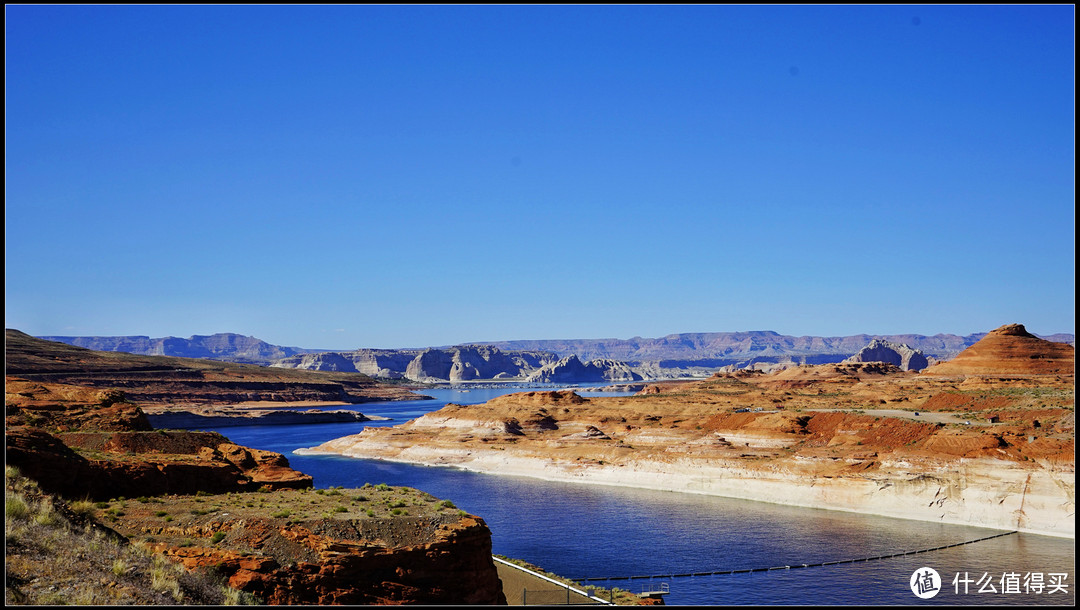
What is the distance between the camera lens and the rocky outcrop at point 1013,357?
101500 mm

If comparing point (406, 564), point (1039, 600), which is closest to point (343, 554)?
point (406, 564)

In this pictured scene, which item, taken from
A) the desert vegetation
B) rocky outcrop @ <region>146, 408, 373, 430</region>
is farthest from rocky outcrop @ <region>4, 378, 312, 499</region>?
rocky outcrop @ <region>146, 408, 373, 430</region>

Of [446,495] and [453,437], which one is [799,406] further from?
[446,495]

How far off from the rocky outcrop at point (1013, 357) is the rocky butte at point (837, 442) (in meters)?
0.25

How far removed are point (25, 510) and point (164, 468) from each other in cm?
987

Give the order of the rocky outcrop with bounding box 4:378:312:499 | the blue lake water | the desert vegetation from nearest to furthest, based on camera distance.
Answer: the desert vegetation → the rocky outcrop with bounding box 4:378:312:499 → the blue lake water

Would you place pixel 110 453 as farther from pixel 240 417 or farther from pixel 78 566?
pixel 240 417

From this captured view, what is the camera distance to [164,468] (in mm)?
24938

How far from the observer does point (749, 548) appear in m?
44.0

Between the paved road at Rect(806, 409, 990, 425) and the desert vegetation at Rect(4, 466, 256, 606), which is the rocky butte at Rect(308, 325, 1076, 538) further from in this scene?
the desert vegetation at Rect(4, 466, 256, 606)

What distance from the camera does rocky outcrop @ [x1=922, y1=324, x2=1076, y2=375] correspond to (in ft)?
333

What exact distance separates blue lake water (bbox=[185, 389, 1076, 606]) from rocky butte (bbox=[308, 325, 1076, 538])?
223cm

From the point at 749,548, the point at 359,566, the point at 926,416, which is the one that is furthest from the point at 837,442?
the point at 359,566

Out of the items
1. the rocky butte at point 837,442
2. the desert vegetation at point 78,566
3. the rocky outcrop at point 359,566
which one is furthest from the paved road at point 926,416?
the desert vegetation at point 78,566
